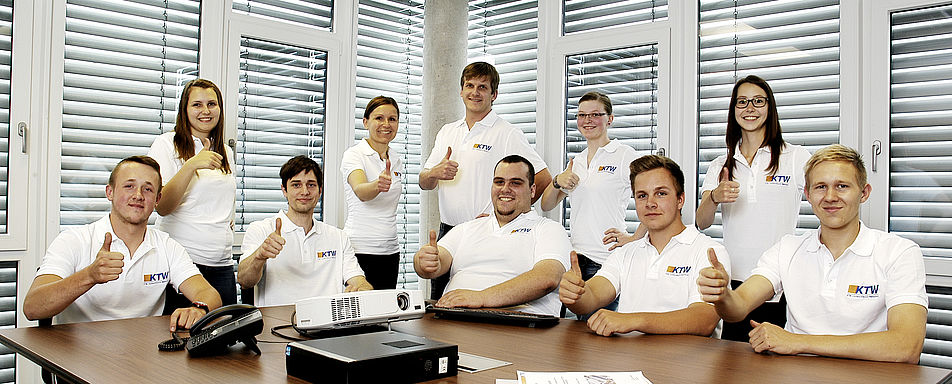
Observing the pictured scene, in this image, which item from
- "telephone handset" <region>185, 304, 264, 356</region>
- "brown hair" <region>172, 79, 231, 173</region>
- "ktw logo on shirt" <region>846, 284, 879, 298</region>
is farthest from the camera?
"brown hair" <region>172, 79, 231, 173</region>

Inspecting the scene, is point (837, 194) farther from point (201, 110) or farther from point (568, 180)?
point (201, 110)

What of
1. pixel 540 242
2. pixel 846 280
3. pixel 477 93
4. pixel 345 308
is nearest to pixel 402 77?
pixel 477 93

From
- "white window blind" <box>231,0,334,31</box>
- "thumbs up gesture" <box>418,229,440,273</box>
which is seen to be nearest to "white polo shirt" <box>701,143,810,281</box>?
"thumbs up gesture" <box>418,229,440,273</box>

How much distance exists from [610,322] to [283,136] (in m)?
2.83

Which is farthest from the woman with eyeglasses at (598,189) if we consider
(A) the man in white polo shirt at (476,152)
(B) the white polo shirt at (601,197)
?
(A) the man in white polo shirt at (476,152)

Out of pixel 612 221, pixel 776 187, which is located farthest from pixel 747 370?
pixel 612 221

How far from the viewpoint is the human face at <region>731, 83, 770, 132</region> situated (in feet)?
9.51

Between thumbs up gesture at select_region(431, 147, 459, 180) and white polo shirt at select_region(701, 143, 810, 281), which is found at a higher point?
thumbs up gesture at select_region(431, 147, 459, 180)

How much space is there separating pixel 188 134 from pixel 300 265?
0.81 meters

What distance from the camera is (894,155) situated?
3402 millimetres

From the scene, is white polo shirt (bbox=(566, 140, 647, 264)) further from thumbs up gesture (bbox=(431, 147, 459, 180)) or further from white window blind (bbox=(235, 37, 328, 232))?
white window blind (bbox=(235, 37, 328, 232))

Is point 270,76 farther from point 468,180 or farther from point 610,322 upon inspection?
point 610,322

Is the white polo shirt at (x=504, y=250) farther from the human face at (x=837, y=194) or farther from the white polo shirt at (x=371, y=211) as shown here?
the human face at (x=837, y=194)

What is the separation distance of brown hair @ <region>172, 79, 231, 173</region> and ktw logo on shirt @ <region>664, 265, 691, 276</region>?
1995 mm
